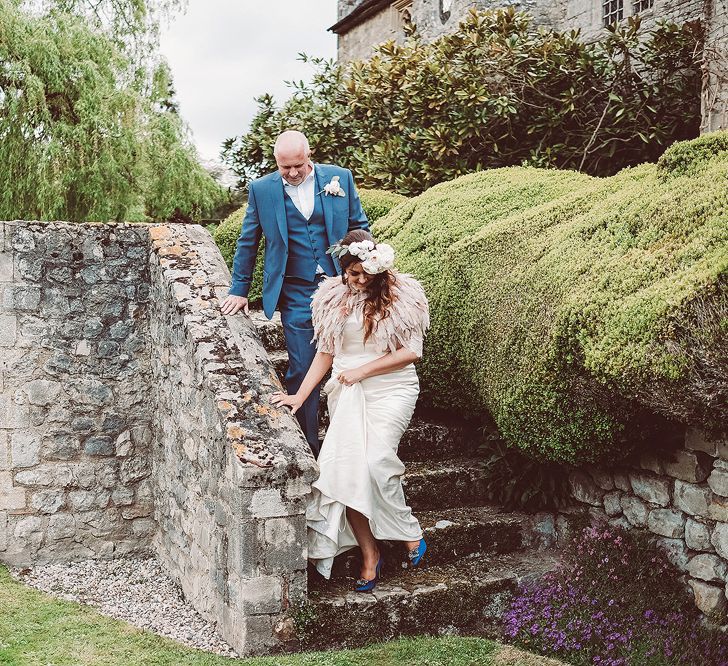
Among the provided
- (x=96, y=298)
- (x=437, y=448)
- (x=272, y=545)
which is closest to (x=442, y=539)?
(x=437, y=448)

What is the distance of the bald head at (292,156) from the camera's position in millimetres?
5117

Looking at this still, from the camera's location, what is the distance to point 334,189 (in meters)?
5.25

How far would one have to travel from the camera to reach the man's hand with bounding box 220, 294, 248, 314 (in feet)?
17.6

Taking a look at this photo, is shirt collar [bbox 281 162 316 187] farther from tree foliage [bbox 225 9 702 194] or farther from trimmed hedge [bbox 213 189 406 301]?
tree foliage [bbox 225 9 702 194]

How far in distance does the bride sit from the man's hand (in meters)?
0.66

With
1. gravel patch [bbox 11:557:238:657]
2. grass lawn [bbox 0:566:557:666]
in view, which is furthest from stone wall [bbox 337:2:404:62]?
grass lawn [bbox 0:566:557:666]

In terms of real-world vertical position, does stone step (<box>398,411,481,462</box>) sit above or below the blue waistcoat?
below

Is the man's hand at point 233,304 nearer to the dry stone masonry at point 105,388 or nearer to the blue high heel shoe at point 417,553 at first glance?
the dry stone masonry at point 105,388

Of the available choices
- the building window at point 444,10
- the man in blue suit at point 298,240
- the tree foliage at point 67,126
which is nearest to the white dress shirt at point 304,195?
the man in blue suit at point 298,240

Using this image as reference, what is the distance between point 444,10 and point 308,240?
54.0ft

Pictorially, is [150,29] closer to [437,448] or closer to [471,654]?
[437,448]

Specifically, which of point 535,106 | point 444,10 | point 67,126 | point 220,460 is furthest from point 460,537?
point 444,10

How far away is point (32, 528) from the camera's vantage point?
6.30 meters

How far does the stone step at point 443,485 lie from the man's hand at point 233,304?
1526 millimetres
